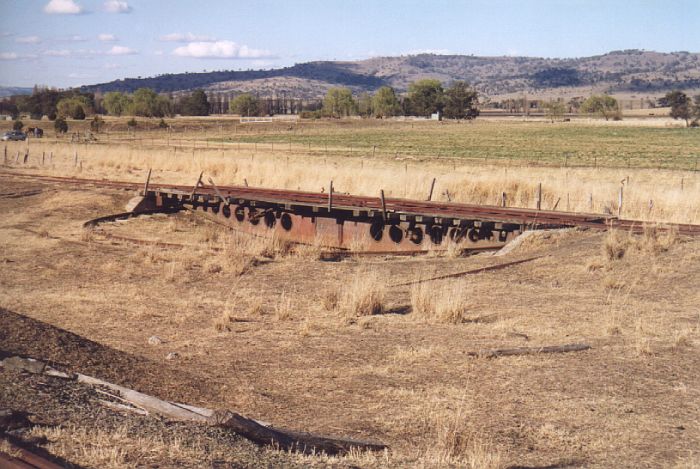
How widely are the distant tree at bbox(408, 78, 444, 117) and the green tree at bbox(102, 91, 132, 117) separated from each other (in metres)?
60.4

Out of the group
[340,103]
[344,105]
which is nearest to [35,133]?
[340,103]

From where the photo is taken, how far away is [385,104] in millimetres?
182250

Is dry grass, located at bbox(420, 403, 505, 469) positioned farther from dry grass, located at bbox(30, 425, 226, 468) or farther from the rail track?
the rail track

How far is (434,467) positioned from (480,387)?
3.44 metres

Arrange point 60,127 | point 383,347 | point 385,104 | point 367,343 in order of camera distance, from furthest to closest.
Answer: point 385,104 < point 60,127 < point 367,343 < point 383,347

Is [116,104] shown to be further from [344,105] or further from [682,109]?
[682,109]

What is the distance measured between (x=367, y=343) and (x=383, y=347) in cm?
38

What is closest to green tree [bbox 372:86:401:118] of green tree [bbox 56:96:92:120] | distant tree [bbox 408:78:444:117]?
distant tree [bbox 408:78:444:117]

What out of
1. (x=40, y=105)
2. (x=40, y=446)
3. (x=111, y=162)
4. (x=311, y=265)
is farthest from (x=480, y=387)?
(x=40, y=105)

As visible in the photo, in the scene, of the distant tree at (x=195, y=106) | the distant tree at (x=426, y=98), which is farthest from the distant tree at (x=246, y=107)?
the distant tree at (x=426, y=98)

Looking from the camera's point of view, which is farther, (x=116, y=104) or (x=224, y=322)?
(x=116, y=104)

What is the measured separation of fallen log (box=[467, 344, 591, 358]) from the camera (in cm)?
1189

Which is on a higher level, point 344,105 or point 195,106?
point 344,105

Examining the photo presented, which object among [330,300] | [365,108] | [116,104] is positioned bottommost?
[330,300]
